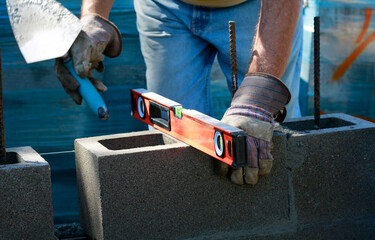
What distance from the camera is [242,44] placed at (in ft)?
10.6

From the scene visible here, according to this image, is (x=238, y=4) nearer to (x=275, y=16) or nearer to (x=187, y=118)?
(x=275, y=16)

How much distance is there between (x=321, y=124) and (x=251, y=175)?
0.76m

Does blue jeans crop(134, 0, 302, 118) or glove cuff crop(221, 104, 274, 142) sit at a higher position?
blue jeans crop(134, 0, 302, 118)

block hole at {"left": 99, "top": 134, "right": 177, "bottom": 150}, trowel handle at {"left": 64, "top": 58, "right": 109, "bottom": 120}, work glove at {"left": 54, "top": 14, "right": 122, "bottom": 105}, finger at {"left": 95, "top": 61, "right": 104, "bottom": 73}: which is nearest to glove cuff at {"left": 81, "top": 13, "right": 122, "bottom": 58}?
work glove at {"left": 54, "top": 14, "right": 122, "bottom": 105}

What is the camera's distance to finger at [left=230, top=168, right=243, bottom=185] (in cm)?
254

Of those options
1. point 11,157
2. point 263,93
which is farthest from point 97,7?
point 263,93

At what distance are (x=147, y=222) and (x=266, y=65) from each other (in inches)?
33.6

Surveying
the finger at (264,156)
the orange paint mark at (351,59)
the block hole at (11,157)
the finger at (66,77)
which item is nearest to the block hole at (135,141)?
the finger at (66,77)

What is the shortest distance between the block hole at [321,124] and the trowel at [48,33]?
0.95 metres

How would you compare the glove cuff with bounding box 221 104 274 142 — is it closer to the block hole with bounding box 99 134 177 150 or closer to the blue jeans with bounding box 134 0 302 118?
the block hole with bounding box 99 134 177 150

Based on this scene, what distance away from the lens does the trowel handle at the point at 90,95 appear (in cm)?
271

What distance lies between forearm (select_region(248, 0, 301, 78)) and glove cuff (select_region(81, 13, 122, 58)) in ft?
2.56

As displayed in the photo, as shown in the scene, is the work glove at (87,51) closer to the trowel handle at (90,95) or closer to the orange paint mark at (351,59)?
the trowel handle at (90,95)

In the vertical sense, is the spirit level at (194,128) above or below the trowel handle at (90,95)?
below
